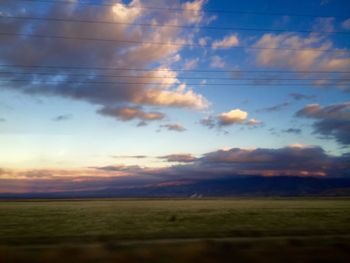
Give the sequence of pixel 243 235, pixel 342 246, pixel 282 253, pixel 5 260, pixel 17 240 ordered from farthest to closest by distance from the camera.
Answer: pixel 243 235
pixel 17 240
pixel 342 246
pixel 282 253
pixel 5 260

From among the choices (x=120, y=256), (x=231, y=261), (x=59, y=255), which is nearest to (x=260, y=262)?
(x=231, y=261)

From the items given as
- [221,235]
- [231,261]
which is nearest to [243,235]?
[221,235]

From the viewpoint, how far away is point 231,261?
51.0 ft

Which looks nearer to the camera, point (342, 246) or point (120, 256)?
point (120, 256)

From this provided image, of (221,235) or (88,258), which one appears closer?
(88,258)

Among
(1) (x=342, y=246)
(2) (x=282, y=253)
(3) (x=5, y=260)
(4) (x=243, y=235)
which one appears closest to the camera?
(3) (x=5, y=260)

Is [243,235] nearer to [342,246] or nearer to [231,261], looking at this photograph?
[342,246]

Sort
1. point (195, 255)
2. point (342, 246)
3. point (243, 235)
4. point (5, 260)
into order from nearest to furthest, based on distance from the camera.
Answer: point (5, 260), point (195, 255), point (342, 246), point (243, 235)

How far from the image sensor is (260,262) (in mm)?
15281

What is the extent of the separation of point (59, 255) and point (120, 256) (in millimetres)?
2371

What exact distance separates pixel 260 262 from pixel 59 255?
776cm

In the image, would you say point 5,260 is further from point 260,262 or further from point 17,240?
point 17,240

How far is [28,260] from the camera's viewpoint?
48.8ft

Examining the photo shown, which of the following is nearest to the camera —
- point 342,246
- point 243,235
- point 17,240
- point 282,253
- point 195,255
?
point 195,255
